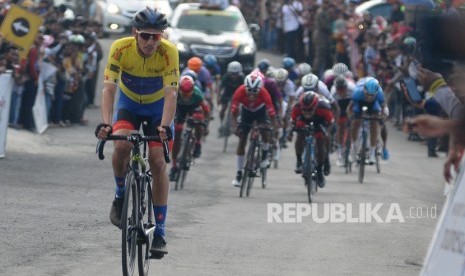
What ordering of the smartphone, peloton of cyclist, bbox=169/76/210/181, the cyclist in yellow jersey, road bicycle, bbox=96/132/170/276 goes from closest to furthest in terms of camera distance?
road bicycle, bbox=96/132/170/276 < the cyclist in yellow jersey < the smartphone < peloton of cyclist, bbox=169/76/210/181

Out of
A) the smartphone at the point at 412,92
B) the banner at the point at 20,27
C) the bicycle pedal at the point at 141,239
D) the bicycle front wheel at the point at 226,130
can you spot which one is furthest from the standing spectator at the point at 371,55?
the bicycle pedal at the point at 141,239

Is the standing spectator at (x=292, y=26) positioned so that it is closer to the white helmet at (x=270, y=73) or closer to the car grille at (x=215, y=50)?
the car grille at (x=215, y=50)

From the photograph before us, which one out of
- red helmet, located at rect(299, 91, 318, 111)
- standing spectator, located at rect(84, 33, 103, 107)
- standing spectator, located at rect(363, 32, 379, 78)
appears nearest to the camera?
red helmet, located at rect(299, 91, 318, 111)

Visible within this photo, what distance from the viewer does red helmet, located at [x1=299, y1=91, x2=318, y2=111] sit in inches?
804

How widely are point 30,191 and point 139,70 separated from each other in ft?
22.6

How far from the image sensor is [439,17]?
335 inches

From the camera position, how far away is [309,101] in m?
20.4

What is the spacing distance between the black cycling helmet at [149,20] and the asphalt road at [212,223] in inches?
78.7

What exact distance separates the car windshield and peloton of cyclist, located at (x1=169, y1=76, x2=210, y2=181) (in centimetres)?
1655

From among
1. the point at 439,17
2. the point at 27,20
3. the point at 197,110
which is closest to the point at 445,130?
the point at 439,17

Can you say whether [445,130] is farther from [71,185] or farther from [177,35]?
[177,35]

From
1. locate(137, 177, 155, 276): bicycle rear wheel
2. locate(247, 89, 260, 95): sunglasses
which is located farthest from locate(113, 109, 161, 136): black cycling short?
locate(247, 89, 260, 95): sunglasses

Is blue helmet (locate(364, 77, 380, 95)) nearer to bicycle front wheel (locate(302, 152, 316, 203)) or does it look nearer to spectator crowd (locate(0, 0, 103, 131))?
bicycle front wheel (locate(302, 152, 316, 203))

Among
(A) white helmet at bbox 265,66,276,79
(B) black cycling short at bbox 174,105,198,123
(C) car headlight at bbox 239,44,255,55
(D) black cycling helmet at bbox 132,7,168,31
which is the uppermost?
(D) black cycling helmet at bbox 132,7,168,31
